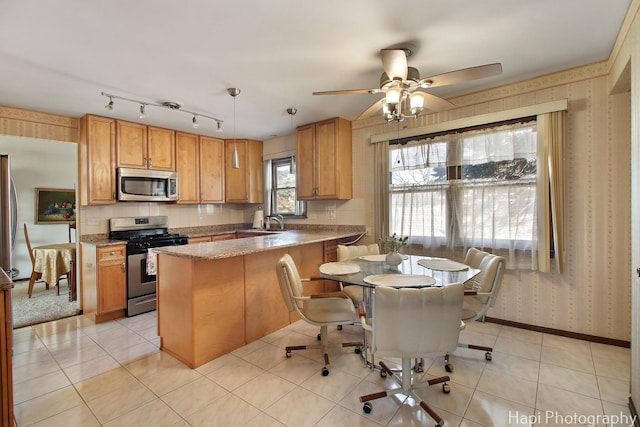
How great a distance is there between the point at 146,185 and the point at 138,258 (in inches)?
39.7

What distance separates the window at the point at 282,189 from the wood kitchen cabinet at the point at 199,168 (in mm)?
812

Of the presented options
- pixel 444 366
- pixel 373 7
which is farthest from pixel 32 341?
pixel 373 7

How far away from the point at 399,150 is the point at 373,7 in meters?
2.12

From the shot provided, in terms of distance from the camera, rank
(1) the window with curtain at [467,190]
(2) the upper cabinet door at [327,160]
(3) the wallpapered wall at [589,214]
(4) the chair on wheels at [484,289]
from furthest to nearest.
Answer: (2) the upper cabinet door at [327,160] < (1) the window with curtain at [467,190] < (3) the wallpapered wall at [589,214] < (4) the chair on wheels at [484,289]

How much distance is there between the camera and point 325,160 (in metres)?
4.12

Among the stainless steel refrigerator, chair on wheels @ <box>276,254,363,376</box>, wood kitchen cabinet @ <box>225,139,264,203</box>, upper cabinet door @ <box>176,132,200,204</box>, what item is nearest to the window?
wood kitchen cabinet @ <box>225,139,264,203</box>

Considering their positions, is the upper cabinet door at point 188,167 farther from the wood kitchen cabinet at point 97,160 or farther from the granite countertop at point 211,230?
the wood kitchen cabinet at point 97,160

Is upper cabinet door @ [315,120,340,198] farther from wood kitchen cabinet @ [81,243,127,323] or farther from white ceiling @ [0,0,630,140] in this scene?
wood kitchen cabinet @ [81,243,127,323]

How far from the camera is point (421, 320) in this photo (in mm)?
1576

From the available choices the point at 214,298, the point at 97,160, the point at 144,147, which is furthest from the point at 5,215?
the point at 214,298

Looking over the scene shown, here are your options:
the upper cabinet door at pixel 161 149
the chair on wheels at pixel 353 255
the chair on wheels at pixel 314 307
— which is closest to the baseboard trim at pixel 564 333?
the chair on wheels at pixel 353 255

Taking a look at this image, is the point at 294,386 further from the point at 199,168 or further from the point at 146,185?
the point at 199,168

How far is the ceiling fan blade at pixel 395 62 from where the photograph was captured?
1874 millimetres

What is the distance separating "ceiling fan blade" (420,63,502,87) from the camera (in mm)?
1852
